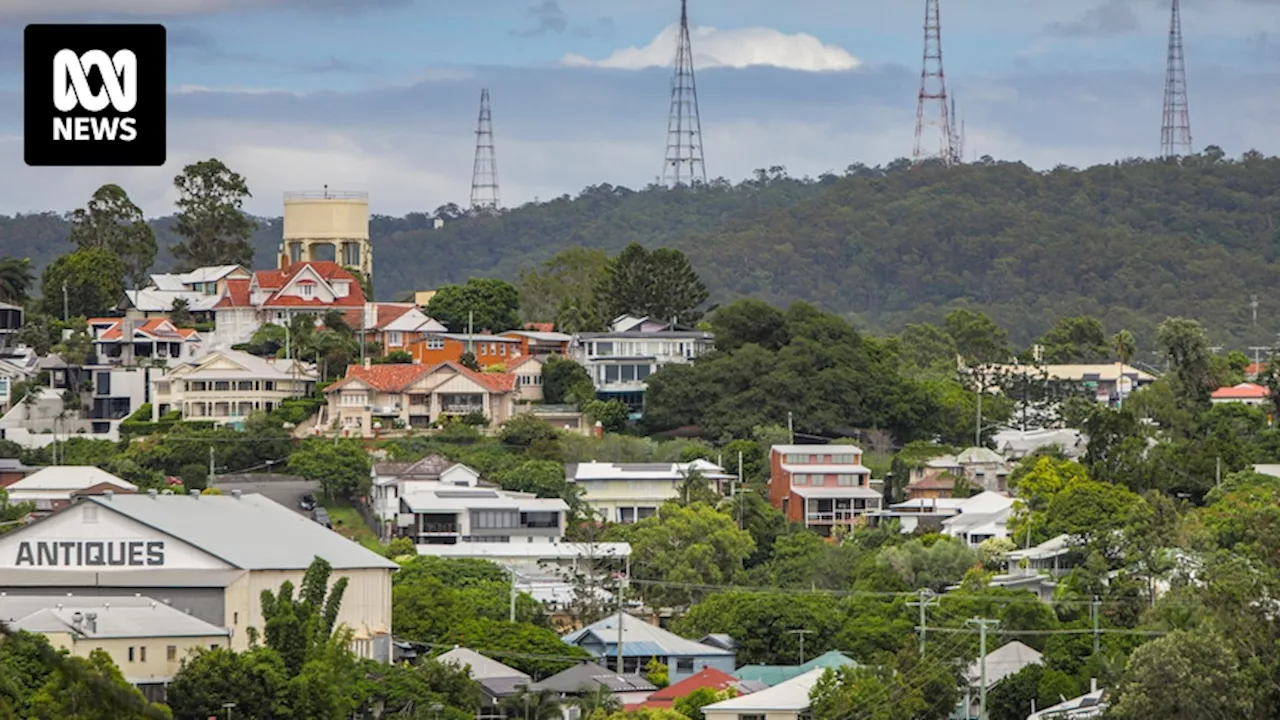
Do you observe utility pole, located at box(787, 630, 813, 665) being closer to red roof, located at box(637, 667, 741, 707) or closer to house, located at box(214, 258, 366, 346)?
red roof, located at box(637, 667, 741, 707)

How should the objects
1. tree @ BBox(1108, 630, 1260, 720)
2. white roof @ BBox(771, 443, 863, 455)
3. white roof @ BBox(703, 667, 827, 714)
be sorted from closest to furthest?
tree @ BBox(1108, 630, 1260, 720), white roof @ BBox(703, 667, 827, 714), white roof @ BBox(771, 443, 863, 455)

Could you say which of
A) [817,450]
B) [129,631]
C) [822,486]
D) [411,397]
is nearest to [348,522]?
[411,397]

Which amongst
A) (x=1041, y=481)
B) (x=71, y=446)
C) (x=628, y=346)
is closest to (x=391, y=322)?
(x=628, y=346)

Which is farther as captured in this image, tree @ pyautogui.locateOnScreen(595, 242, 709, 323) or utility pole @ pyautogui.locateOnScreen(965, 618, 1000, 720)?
tree @ pyautogui.locateOnScreen(595, 242, 709, 323)

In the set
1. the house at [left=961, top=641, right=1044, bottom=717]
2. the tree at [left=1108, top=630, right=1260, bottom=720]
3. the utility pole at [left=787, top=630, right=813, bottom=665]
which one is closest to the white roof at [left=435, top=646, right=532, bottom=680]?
the utility pole at [left=787, top=630, right=813, bottom=665]

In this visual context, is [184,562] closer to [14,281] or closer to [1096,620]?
[1096,620]
